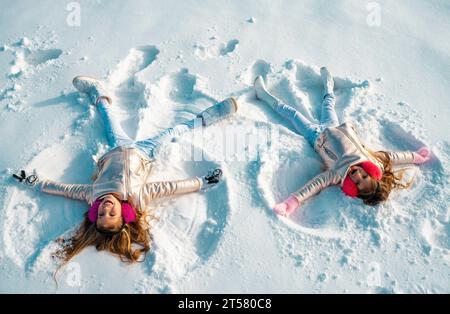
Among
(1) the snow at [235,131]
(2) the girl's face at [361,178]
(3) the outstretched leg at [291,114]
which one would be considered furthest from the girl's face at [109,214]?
(2) the girl's face at [361,178]

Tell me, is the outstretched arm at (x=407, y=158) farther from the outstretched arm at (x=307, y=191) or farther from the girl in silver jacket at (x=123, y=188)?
the girl in silver jacket at (x=123, y=188)

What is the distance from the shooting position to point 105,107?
4.45m

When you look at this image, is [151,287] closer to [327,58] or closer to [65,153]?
[65,153]

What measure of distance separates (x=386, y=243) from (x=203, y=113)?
2.12 meters

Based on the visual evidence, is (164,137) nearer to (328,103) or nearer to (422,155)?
(328,103)

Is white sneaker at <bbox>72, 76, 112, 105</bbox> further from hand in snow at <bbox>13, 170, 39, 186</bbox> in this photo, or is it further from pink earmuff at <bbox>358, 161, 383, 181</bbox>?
pink earmuff at <bbox>358, 161, 383, 181</bbox>

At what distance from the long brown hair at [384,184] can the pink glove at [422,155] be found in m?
0.19

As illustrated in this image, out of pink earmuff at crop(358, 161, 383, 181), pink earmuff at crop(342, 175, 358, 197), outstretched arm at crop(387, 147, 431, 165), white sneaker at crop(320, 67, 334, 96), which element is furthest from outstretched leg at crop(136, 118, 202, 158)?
outstretched arm at crop(387, 147, 431, 165)

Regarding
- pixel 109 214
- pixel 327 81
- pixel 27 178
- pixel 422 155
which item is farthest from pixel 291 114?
pixel 27 178

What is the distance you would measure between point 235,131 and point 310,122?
0.79m

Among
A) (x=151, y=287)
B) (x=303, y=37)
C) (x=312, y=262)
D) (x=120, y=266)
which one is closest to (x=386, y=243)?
(x=312, y=262)

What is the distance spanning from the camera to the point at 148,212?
3828 mm

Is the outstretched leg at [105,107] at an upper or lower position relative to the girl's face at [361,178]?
lower

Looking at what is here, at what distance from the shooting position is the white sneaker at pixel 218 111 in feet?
14.4
